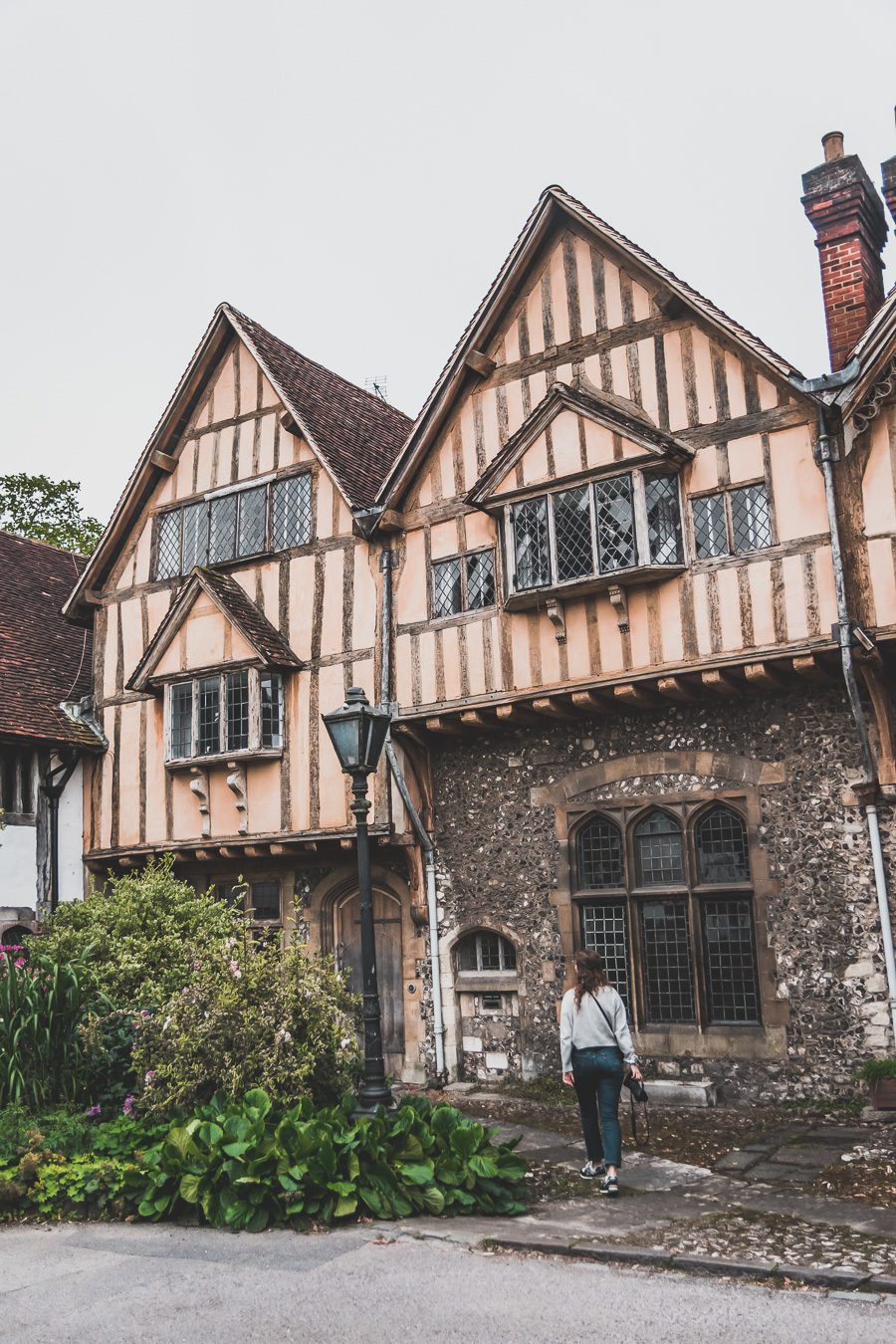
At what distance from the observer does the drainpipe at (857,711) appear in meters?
10.8

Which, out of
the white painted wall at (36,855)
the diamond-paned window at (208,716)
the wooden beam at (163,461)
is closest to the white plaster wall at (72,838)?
the white painted wall at (36,855)

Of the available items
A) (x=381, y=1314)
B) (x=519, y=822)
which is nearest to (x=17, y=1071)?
(x=381, y=1314)

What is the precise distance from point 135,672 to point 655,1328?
12.6m

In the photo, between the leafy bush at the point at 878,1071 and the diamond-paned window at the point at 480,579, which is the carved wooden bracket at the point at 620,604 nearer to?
the diamond-paned window at the point at 480,579

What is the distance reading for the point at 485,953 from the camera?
13734 mm

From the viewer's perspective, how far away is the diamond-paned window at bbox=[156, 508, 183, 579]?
1684 centimetres

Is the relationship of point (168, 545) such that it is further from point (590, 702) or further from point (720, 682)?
point (720, 682)

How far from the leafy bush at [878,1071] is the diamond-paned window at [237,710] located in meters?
8.35

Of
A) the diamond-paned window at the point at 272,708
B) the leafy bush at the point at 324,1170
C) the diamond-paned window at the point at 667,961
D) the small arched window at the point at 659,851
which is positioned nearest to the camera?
the leafy bush at the point at 324,1170

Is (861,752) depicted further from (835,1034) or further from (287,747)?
(287,747)

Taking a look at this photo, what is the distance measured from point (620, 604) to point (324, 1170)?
22.4 ft

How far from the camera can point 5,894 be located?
15.8m

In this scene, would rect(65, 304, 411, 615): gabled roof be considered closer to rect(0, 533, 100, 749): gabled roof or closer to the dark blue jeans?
rect(0, 533, 100, 749): gabled roof

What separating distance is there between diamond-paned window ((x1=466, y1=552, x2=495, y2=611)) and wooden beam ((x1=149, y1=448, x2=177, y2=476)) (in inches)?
218
